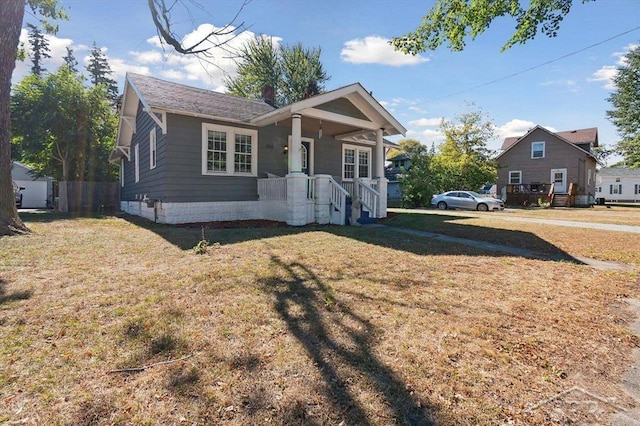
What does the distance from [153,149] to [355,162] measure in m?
8.37

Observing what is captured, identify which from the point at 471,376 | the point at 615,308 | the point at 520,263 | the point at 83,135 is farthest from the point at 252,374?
the point at 83,135

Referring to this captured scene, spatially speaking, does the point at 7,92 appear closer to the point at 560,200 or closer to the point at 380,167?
the point at 380,167

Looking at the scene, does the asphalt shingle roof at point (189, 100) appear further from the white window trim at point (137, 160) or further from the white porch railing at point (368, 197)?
the white porch railing at point (368, 197)

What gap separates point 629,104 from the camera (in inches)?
1166

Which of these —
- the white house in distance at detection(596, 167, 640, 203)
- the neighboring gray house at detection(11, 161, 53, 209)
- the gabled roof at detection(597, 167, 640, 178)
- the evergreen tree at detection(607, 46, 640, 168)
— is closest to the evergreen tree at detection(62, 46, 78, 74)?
the neighboring gray house at detection(11, 161, 53, 209)

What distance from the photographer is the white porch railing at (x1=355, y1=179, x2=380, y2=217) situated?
1100 cm

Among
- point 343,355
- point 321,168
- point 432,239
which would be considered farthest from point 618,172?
point 343,355

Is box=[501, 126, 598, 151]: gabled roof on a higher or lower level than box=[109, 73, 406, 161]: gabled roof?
higher

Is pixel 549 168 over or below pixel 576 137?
below

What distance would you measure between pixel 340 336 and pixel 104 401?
5.60 feet

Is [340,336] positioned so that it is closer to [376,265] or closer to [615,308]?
[376,265]

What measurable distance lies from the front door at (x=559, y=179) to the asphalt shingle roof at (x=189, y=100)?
28.4m

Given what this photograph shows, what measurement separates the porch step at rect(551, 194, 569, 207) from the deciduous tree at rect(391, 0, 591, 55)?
2173cm

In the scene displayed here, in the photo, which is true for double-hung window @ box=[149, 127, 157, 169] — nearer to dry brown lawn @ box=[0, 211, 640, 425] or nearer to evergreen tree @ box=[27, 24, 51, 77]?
dry brown lawn @ box=[0, 211, 640, 425]
